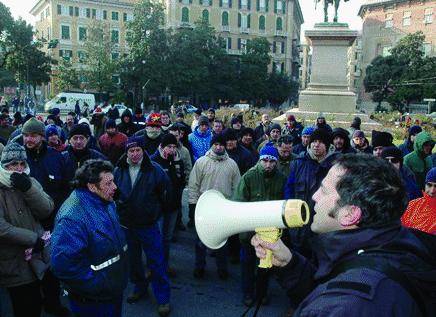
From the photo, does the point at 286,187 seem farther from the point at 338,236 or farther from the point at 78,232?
the point at 338,236

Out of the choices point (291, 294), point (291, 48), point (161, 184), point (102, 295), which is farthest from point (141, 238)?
point (291, 48)

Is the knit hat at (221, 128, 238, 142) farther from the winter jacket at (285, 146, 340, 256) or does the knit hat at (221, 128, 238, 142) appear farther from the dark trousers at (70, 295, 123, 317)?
the dark trousers at (70, 295, 123, 317)

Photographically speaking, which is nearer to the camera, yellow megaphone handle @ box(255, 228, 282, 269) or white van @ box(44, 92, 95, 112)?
yellow megaphone handle @ box(255, 228, 282, 269)

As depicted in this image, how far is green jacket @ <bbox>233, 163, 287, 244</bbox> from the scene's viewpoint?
511cm

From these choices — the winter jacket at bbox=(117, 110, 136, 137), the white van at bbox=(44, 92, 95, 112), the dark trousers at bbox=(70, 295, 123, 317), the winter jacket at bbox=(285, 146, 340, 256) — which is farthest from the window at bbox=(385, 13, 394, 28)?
the dark trousers at bbox=(70, 295, 123, 317)

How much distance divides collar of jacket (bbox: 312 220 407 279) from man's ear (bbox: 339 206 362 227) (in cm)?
6

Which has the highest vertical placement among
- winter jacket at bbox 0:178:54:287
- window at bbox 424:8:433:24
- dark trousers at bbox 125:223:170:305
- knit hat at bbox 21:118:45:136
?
window at bbox 424:8:433:24

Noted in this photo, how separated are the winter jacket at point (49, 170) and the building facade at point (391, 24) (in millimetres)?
65394

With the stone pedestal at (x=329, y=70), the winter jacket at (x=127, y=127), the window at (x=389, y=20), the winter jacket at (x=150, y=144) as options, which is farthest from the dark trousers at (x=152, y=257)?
the window at (x=389, y=20)

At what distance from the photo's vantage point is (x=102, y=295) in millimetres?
3307

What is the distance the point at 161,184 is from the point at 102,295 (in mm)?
1853

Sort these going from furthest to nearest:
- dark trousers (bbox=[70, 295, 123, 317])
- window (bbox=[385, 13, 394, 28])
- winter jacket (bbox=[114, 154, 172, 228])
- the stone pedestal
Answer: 1. window (bbox=[385, 13, 394, 28])
2. the stone pedestal
3. winter jacket (bbox=[114, 154, 172, 228])
4. dark trousers (bbox=[70, 295, 123, 317])

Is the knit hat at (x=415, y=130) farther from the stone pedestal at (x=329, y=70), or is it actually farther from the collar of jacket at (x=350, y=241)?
the stone pedestal at (x=329, y=70)

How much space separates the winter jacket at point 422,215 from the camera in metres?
3.96
